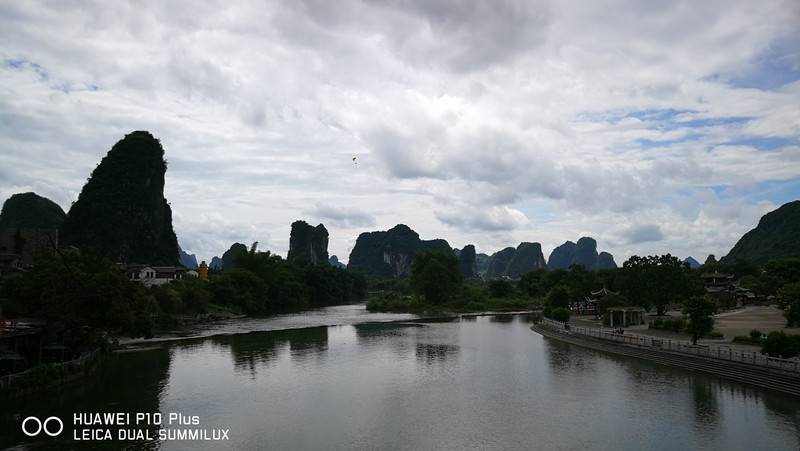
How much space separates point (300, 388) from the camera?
113ft

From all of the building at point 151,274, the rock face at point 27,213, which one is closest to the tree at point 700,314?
the building at point 151,274

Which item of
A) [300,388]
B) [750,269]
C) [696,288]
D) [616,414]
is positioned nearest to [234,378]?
[300,388]

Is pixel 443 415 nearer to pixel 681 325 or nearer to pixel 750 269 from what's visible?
pixel 681 325

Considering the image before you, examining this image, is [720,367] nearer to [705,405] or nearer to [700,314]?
[700,314]

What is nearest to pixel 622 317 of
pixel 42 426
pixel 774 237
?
pixel 42 426

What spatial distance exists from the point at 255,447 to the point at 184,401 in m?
10.2

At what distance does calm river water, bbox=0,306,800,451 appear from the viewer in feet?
78.1

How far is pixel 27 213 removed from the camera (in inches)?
5276

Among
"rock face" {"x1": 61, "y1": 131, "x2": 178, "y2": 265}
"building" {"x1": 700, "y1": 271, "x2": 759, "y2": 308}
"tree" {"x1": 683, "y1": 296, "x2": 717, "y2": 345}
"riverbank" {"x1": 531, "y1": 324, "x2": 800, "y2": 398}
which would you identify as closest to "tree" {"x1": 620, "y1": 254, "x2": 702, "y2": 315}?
"riverbank" {"x1": 531, "y1": 324, "x2": 800, "y2": 398}

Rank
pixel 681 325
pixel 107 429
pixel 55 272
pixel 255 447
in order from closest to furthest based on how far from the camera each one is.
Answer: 1. pixel 255 447
2. pixel 107 429
3. pixel 55 272
4. pixel 681 325

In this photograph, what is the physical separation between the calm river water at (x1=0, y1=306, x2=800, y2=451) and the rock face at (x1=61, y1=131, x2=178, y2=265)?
8207cm

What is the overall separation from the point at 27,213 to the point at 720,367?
148m

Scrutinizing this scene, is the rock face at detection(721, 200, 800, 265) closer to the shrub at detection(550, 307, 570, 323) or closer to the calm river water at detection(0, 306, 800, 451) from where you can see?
the shrub at detection(550, 307, 570, 323)

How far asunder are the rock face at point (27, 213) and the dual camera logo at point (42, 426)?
119m
